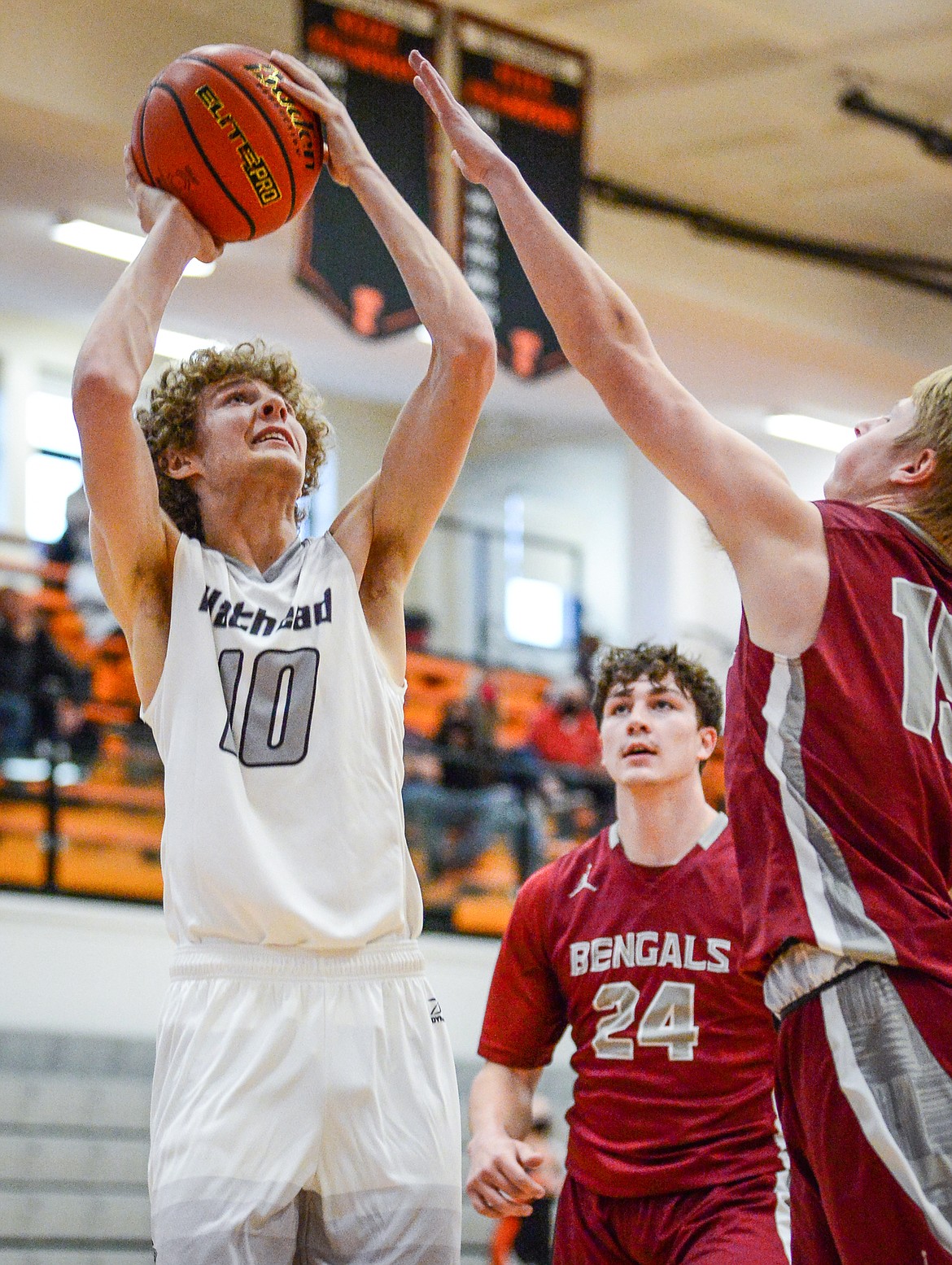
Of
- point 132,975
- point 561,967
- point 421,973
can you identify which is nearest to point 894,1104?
point 421,973

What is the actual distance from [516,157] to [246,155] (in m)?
5.43

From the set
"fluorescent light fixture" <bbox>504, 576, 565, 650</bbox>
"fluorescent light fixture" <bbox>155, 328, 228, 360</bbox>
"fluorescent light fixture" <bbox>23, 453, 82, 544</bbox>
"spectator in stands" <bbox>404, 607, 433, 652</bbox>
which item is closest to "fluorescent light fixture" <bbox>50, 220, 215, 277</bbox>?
"fluorescent light fixture" <bbox>155, 328, 228, 360</bbox>

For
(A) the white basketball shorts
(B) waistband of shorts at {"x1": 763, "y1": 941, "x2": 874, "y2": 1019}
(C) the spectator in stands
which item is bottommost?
A: (A) the white basketball shorts

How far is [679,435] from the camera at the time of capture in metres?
2.48

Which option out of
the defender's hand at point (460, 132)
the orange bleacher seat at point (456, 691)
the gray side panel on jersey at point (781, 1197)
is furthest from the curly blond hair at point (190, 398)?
the orange bleacher seat at point (456, 691)

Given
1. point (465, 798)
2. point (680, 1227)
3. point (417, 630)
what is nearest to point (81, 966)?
point (465, 798)

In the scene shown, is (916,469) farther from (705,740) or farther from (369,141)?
(369,141)

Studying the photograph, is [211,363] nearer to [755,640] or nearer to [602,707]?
[755,640]

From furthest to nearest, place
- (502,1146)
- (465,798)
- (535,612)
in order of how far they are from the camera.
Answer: (535,612)
(465,798)
(502,1146)

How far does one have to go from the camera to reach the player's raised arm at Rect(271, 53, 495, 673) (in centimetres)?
301

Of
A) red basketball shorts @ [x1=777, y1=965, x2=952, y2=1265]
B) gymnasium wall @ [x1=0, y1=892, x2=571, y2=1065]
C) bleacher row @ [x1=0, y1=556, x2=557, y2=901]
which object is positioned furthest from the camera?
bleacher row @ [x1=0, y1=556, x2=557, y2=901]

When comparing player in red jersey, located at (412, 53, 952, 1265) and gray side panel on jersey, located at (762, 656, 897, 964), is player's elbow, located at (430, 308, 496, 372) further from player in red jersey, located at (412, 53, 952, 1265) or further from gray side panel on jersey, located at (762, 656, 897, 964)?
gray side panel on jersey, located at (762, 656, 897, 964)

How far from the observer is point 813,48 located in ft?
33.6

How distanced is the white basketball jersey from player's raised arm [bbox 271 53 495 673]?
13 centimetres
